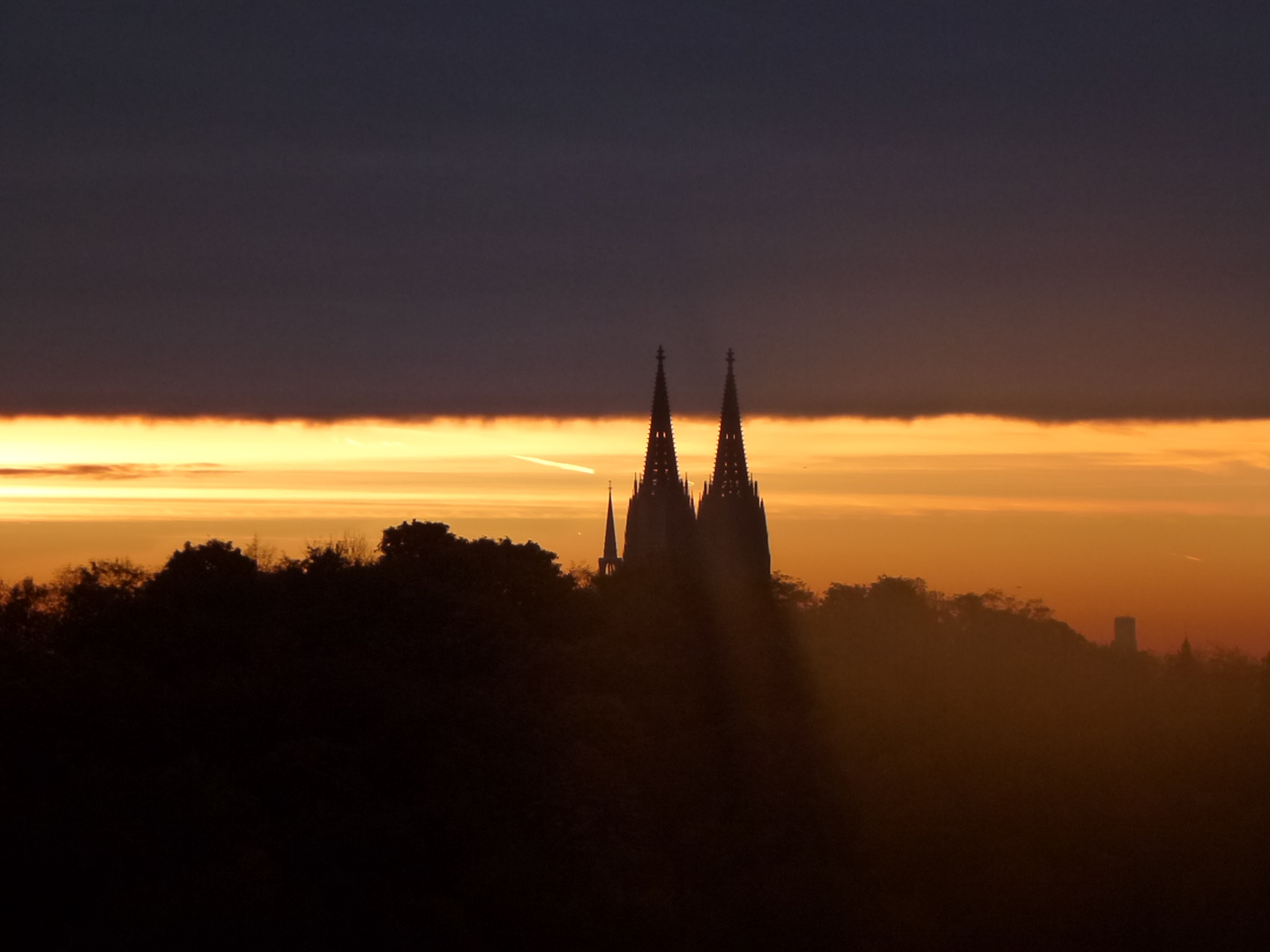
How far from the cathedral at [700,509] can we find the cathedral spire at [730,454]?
73 millimetres

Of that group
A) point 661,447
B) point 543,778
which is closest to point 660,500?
point 661,447

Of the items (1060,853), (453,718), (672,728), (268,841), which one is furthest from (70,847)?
(1060,853)

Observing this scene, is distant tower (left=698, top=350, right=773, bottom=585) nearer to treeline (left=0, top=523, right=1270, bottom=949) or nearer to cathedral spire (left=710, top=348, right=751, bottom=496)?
cathedral spire (left=710, top=348, right=751, bottom=496)

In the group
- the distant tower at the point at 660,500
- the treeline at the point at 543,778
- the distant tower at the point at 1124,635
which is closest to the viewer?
the treeline at the point at 543,778

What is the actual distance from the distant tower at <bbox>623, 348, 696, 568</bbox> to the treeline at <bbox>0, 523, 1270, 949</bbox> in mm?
73791

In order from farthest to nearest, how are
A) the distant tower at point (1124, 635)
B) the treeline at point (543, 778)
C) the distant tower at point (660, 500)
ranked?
the distant tower at point (660, 500) → the distant tower at point (1124, 635) → the treeline at point (543, 778)

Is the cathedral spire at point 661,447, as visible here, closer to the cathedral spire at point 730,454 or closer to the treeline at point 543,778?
the cathedral spire at point 730,454

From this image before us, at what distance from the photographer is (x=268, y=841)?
29.9 m

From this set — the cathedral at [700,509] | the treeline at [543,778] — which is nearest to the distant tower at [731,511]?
the cathedral at [700,509]

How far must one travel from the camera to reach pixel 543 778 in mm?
34219

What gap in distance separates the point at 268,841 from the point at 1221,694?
37206mm

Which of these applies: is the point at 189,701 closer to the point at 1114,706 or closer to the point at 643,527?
the point at 1114,706

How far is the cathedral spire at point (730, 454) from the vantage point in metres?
130

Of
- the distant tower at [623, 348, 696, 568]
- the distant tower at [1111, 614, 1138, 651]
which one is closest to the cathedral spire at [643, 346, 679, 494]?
the distant tower at [623, 348, 696, 568]
